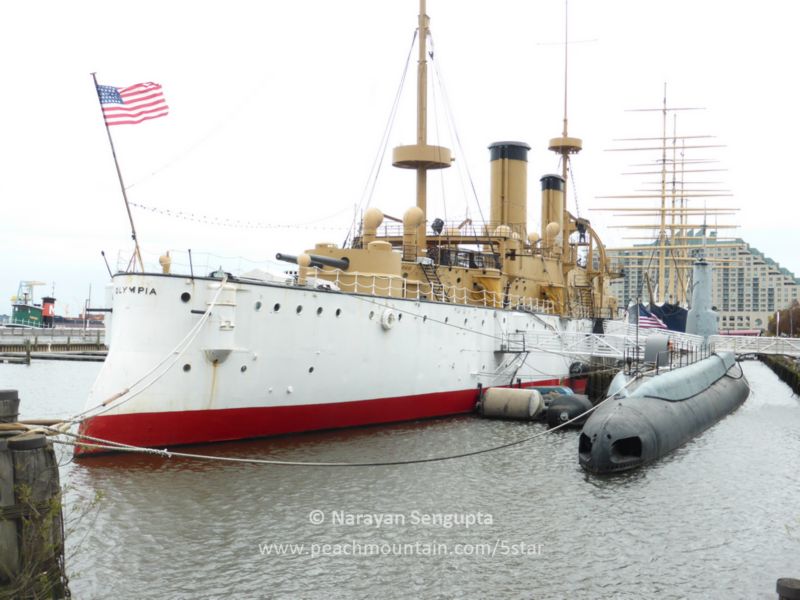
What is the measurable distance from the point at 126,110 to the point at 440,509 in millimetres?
11497

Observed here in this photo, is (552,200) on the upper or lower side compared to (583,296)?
upper

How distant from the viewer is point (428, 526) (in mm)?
13672

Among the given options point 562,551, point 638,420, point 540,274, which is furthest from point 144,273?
point 540,274

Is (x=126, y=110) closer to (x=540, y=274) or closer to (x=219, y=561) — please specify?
(x=219, y=561)

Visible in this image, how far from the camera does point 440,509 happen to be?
48.2ft

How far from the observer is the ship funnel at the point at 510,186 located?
37.5 m

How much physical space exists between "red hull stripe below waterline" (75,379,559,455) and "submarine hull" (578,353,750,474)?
21.0ft

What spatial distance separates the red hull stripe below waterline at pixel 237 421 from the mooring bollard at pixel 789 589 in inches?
538

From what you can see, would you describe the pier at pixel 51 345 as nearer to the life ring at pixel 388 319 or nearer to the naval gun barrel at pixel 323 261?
the naval gun barrel at pixel 323 261

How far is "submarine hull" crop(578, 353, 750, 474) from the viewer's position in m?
18.0

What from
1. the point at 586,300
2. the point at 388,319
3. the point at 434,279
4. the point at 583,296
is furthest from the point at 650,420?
the point at 586,300

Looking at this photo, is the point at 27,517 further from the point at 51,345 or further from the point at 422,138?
the point at 51,345

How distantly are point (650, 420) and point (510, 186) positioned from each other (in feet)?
66.2

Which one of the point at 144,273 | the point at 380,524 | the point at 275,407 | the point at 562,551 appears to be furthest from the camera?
the point at 275,407
